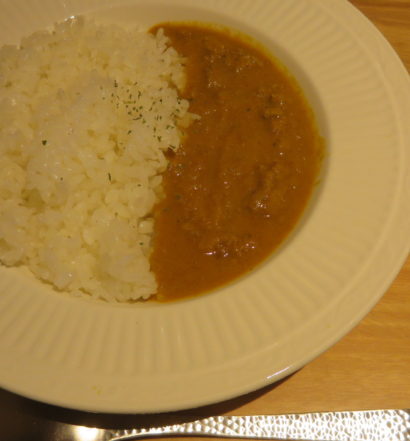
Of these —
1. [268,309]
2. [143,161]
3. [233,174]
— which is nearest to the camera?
[268,309]

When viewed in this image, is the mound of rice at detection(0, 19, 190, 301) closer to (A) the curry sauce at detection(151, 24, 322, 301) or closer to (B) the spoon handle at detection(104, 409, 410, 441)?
(A) the curry sauce at detection(151, 24, 322, 301)

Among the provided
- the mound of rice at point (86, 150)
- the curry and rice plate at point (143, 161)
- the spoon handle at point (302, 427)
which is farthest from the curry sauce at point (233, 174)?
the spoon handle at point (302, 427)

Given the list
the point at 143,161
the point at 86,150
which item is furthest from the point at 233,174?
the point at 86,150

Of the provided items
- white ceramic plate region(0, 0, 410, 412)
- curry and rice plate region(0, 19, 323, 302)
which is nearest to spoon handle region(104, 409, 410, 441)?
white ceramic plate region(0, 0, 410, 412)

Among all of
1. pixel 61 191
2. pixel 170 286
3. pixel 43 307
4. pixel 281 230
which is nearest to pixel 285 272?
pixel 281 230

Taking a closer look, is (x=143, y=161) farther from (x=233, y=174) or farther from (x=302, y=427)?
(x=302, y=427)

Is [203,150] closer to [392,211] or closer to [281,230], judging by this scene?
[281,230]

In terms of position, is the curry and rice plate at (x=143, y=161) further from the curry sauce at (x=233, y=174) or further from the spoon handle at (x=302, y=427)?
the spoon handle at (x=302, y=427)
